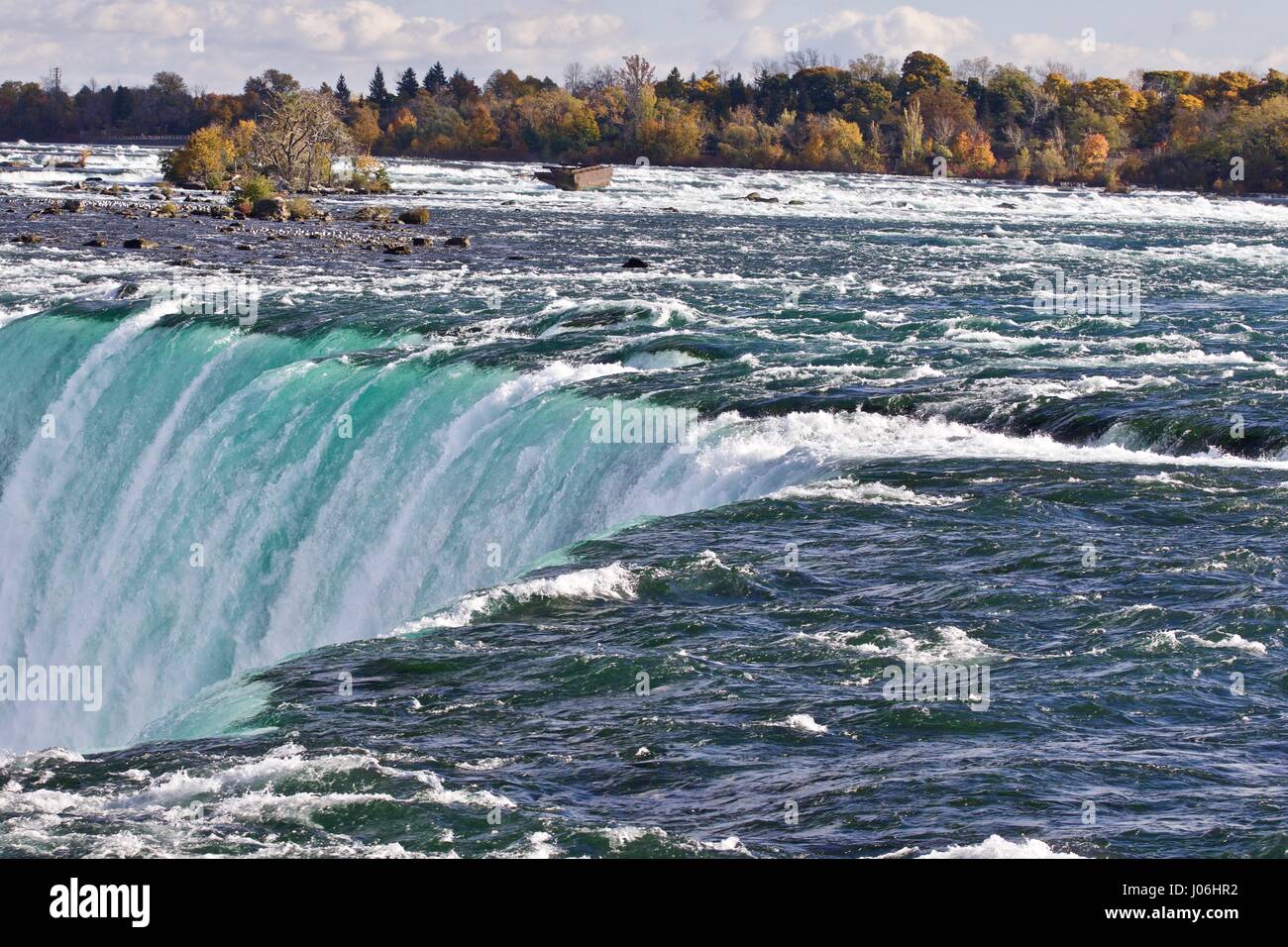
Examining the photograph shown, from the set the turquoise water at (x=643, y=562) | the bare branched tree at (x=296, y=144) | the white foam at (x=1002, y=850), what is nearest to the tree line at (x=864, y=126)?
the bare branched tree at (x=296, y=144)

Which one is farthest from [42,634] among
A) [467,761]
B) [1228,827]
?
[1228,827]

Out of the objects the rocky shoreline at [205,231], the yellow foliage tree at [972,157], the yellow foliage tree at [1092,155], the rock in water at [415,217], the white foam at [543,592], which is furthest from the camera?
the yellow foliage tree at [972,157]

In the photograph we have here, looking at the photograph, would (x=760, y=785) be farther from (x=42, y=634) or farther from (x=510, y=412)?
(x=42, y=634)

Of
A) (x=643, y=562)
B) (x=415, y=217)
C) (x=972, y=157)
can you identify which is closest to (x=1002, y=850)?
(x=643, y=562)

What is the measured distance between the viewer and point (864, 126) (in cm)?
14050

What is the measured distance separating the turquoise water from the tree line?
173 ft

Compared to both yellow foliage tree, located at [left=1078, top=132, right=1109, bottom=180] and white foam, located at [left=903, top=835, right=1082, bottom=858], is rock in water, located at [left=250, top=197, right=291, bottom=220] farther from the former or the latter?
yellow foliage tree, located at [left=1078, top=132, right=1109, bottom=180]

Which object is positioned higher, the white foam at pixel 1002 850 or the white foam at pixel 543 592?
the white foam at pixel 543 592

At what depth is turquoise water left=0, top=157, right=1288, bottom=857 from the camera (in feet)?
39.1

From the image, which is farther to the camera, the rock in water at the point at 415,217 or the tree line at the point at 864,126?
the tree line at the point at 864,126

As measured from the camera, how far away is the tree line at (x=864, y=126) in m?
93.8

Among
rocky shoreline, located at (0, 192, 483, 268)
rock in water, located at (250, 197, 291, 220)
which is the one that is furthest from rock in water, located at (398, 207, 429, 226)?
rock in water, located at (250, 197, 291, 220)

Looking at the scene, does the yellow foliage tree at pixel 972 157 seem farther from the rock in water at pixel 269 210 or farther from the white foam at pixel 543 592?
the white foam at pixel 543 592

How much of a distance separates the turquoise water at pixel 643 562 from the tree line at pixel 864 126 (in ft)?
173
